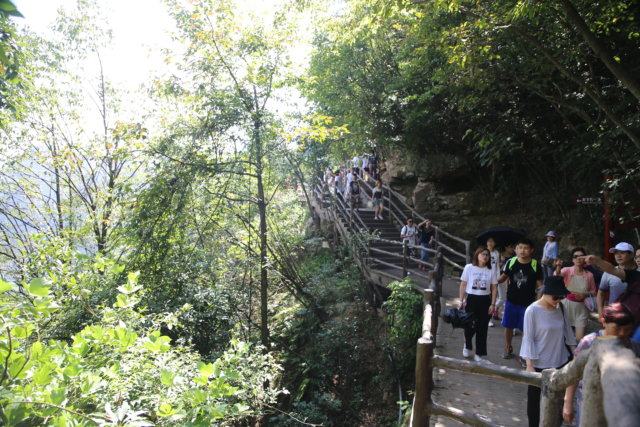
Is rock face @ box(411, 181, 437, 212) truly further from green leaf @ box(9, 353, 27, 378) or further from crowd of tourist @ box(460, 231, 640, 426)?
green leaf @ box(9, 353, 27, 378)

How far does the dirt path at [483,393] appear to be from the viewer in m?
3.81

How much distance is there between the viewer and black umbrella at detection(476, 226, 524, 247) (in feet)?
21.5

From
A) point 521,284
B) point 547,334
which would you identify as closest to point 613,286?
point 521,284

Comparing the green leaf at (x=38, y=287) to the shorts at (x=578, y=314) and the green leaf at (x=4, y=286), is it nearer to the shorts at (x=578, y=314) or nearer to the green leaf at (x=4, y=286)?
the green leaf at (x=4, y=286)

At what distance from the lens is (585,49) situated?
7.46m

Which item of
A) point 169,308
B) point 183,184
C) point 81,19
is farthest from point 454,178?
point 81,19

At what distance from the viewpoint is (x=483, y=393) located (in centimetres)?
427

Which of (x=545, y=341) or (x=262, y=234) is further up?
(x=262, y=234)

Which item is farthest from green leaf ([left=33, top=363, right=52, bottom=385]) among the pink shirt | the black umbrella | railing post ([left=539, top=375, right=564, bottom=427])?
the black umbrella

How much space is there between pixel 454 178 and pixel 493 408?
32.9 feet

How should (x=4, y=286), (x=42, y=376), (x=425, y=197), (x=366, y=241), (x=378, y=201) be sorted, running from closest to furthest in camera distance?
(x=4, y=286) → (x=42, y=376) → (x=366, y=241) → (x=425, y=197) → (x=378, y=201)

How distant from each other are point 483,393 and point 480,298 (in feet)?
3.58

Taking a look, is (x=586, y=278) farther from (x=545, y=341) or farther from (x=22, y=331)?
(x=22, y=331)

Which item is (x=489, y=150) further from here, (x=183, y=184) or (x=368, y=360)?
(x=183, y=184)
